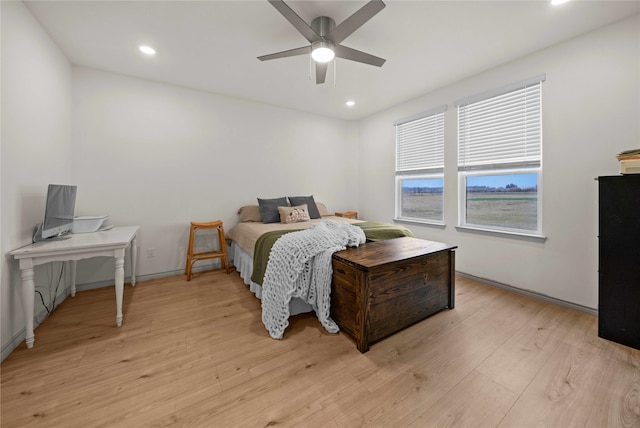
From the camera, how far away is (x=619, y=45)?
6.44ft

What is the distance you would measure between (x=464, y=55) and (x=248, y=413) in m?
3.47

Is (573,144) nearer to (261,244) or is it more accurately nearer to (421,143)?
(421,143)

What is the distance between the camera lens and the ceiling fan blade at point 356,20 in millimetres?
1495

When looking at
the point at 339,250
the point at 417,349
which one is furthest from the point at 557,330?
the point at 339,250

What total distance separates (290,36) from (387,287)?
2.35m

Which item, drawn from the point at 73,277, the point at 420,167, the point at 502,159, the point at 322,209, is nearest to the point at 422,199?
the point at 420,167

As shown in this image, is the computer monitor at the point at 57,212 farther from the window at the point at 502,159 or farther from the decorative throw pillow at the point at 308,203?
the window at the point at 502,159

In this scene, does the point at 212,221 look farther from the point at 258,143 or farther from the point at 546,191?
the point at 546,191

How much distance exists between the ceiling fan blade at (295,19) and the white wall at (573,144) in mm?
2193

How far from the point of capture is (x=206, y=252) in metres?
3.28

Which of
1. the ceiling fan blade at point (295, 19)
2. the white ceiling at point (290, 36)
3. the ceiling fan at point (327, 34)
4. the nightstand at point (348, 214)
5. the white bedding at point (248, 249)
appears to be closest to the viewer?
the ceiling fan blade at point (295, 19)

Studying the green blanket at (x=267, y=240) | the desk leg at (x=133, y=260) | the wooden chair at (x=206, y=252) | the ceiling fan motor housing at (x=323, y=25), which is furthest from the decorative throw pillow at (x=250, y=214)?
the ceiling fan motor housing at (x=323, y=25)

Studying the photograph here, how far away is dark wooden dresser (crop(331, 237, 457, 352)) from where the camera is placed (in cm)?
166

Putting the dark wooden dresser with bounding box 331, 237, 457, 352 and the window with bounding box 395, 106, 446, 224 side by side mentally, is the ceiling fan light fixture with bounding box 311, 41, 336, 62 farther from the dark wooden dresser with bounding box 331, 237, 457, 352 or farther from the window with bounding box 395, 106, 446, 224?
the window with bounding box 395, 106, 446, 224
